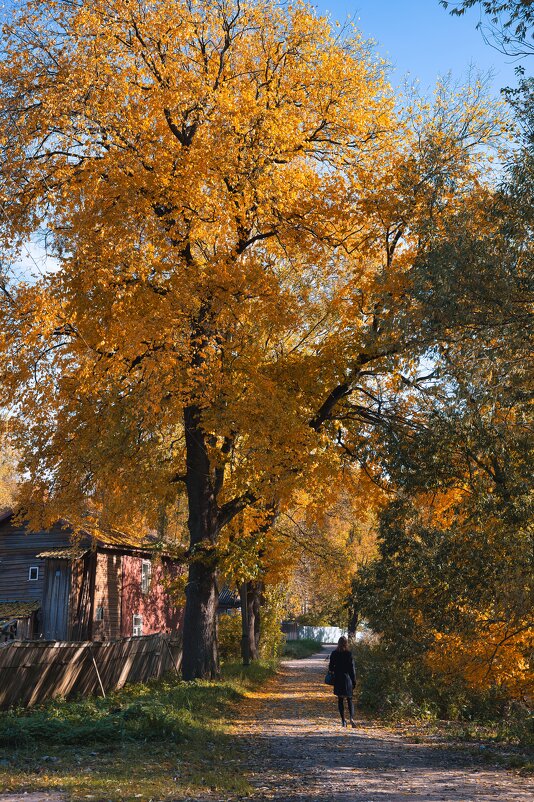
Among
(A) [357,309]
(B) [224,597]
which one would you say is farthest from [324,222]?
(B) [224,597]

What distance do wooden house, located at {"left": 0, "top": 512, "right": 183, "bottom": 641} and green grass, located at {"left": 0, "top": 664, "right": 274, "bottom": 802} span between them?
15.1 m

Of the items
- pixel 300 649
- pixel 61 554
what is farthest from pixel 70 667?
pixel 300 649

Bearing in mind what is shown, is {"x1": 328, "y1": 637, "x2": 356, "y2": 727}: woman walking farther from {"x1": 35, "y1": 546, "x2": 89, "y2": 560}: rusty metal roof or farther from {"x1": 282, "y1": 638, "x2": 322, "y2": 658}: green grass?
{"x1": 282, "y1": 638, "x2": 322, "y2": 658}: green grass

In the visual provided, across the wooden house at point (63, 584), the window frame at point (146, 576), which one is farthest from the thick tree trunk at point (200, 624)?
the window frame at point (146, 576)

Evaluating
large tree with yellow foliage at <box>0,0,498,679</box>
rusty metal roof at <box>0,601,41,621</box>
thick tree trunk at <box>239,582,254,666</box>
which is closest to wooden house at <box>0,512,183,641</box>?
rusty metal roof at <box>0,601,41,621</box>

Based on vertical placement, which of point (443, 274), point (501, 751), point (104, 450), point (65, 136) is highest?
point (65, 136)

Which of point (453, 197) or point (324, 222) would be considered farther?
point (324, 222)

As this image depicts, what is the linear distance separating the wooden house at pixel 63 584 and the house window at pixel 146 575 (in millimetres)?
1386

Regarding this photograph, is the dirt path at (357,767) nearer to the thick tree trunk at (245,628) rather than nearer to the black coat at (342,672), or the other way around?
the black coat at (342,672)

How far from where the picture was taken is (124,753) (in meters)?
11.2

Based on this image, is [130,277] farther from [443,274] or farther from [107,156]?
[443,274]

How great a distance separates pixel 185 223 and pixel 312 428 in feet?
18.1

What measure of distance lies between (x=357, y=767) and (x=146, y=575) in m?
27.4

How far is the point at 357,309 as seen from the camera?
60.4ft
